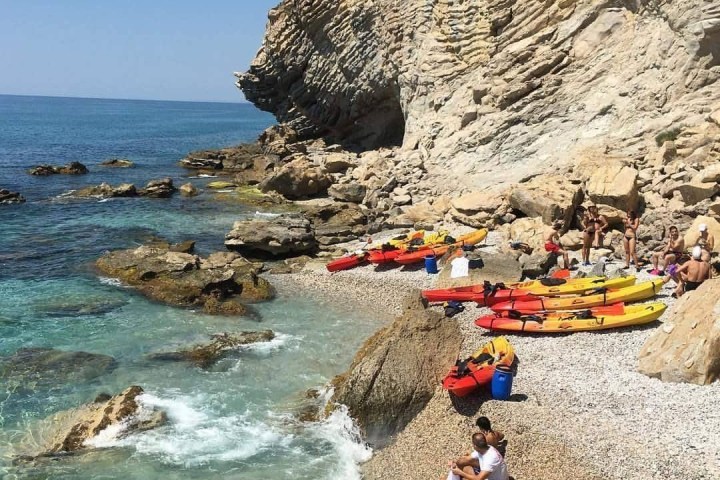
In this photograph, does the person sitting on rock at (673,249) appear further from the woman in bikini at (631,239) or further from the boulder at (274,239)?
the boulder at (274,239)

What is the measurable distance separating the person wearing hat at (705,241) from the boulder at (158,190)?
112 feet

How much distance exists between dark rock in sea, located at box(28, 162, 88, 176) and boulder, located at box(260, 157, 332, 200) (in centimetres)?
2283

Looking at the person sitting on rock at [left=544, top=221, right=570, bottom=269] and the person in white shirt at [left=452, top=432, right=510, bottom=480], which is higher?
the person sitting on rock at [left=544, top=221, right=570, bottom=269]

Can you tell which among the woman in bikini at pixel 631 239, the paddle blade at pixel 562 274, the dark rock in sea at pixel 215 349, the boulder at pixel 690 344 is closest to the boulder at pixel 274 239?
the dark rock in sea at pixel 215 349

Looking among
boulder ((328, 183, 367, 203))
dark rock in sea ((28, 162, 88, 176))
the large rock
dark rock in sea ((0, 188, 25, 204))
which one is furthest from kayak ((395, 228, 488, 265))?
dark rock in sea ((28, 162, 88, 176))

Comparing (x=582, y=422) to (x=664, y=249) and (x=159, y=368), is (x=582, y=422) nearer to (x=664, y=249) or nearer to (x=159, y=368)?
(x=664, y=249)

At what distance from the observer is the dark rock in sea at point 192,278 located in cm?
2100

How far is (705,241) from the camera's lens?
1675 centimetres

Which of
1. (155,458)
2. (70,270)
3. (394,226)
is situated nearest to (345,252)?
(394,226)

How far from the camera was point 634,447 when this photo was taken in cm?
993

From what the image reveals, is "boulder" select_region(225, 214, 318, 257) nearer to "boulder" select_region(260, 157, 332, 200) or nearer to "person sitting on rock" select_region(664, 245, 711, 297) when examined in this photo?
"boulder" select_region(260, 157, 332, 200)

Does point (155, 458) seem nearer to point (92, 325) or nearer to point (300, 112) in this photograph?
point (92, 325)

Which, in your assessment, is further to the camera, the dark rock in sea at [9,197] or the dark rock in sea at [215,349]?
the dark rock in sea at [9,197]

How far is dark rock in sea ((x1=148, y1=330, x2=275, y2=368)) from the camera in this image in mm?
16672
